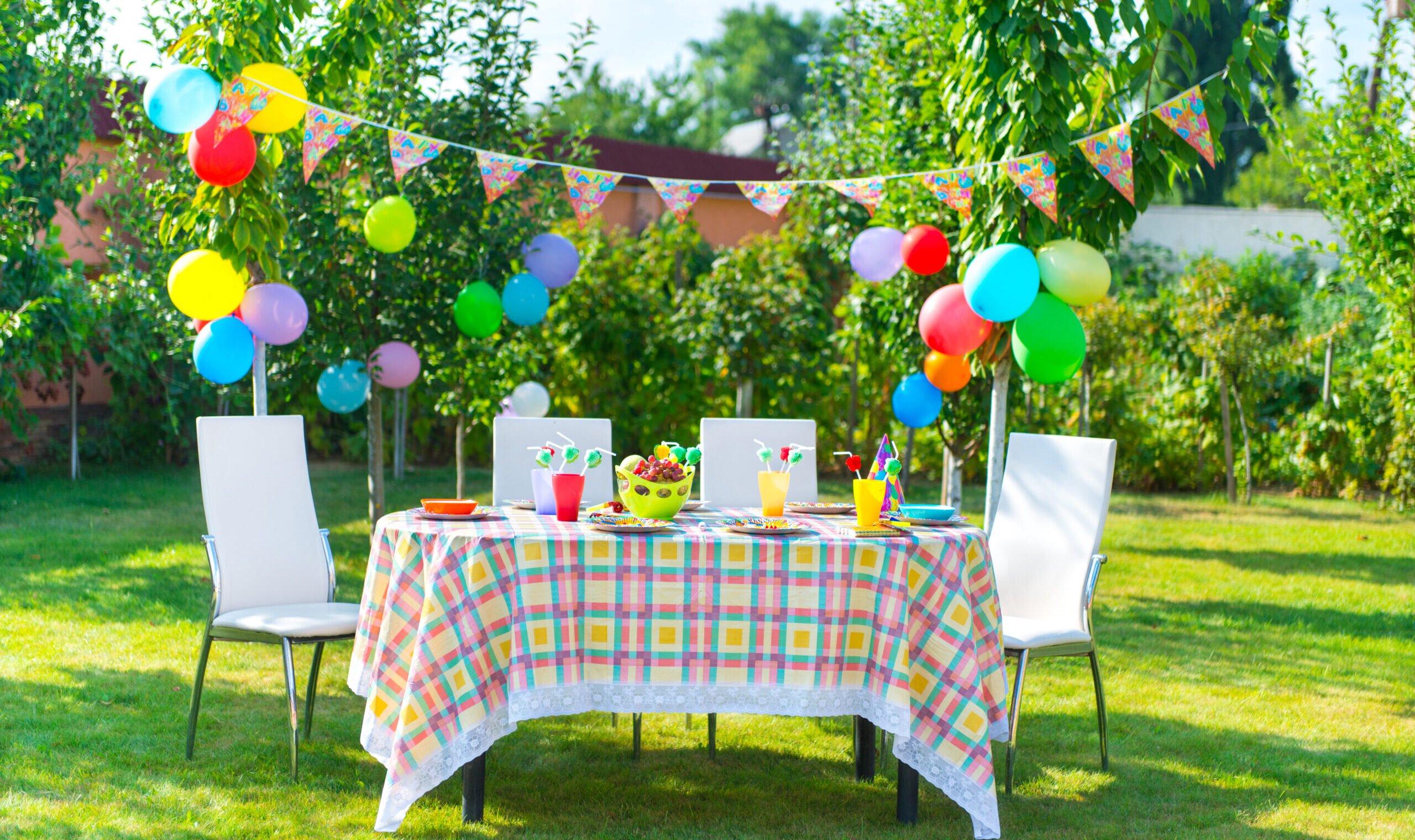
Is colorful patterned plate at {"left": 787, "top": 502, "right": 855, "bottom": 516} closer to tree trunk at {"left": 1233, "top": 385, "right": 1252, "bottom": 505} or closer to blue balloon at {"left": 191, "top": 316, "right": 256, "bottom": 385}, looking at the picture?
blue balloon at {"left": 191, "top": 316, "right": 256, "bottom": 385}

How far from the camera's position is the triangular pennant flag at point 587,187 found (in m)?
4.73

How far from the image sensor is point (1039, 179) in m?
4.18

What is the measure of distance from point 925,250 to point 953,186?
33 cm

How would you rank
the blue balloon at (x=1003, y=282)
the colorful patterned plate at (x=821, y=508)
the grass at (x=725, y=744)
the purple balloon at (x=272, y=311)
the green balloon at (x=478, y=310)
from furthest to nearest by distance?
the green balloon at (x=478, y=310), the purple balloon at (x=272, y=311), the blue balloon at (x=1003, y=282), the colorful patterned plate at (x=821, y=508), the grass at (x=725, y=744)

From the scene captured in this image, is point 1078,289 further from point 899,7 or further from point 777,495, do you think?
point 899,7

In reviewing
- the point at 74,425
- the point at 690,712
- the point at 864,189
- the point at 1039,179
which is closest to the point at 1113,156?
the point at 1039,179

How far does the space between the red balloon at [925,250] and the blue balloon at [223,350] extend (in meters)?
2.72

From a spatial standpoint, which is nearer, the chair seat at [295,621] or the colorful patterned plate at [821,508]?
the chair seat at [295,621]

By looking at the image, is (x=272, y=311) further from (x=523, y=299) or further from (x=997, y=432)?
(x=997, y=432)

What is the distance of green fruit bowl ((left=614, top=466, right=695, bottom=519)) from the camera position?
2.92 metres

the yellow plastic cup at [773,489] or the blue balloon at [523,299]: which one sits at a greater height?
the blue balloon at [523,299]

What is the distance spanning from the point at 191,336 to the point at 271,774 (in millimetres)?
3258

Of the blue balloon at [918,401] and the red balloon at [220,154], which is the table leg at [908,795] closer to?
the blue balloon at [918,401]

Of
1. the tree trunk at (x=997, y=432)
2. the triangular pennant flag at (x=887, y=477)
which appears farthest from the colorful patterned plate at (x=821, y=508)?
the tree trunk at (x=997, y=432)
